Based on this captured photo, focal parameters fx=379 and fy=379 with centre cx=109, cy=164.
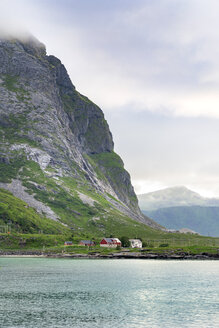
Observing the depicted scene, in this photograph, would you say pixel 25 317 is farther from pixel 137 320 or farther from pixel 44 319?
pixel 137 320

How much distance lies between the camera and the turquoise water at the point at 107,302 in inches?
2296

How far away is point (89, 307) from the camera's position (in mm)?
70812

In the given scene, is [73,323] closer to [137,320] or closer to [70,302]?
[137,320]

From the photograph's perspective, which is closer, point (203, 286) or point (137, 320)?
point (137, 320)

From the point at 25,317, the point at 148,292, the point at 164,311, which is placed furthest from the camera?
the point at 148,292

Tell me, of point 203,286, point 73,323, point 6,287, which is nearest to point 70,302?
point 73,323

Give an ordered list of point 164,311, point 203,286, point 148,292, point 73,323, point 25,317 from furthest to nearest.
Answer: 1. point 203,286
2. point 148,292
3. point 164,311
4. point 25,317
5. point 73,323

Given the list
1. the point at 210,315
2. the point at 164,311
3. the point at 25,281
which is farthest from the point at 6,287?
the point at 210,315

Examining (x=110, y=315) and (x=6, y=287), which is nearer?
(x=110, y=315)

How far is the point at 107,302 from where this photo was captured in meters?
76.5

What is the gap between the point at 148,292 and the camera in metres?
91.4

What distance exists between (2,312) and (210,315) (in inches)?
1391

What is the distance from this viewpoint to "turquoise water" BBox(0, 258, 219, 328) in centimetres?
5831

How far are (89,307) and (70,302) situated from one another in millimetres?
6559
